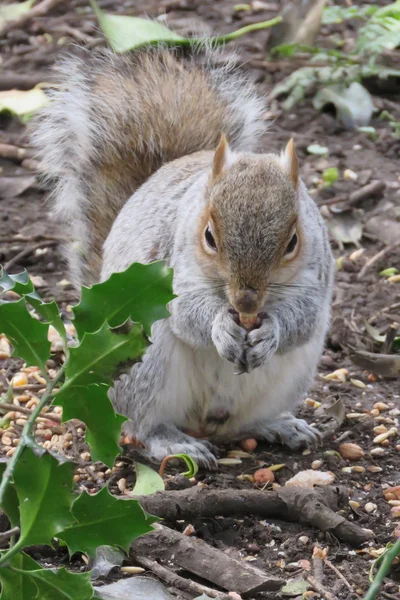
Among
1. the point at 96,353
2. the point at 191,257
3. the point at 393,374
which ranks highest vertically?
the point at 96,353

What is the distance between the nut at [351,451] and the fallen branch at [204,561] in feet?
2.20

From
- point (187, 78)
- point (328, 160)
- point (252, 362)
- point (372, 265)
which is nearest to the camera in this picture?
point (252, 362)

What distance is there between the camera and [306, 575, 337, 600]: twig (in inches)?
83.7

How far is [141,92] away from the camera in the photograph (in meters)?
3.43

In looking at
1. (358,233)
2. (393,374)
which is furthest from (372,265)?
(393,374)

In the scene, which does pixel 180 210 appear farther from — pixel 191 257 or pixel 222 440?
pixel 222 440

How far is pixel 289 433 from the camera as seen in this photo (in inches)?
116

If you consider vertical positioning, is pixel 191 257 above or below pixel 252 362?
above

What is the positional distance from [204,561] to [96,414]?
0.47 metres

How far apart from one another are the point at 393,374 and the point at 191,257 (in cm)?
91

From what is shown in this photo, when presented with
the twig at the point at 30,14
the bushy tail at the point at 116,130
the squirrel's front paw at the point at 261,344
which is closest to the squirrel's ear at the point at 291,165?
the squirrel's front paw at the point at 261,344

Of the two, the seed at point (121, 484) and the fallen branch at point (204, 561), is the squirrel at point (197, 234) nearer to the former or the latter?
the seed at point (121, 484)

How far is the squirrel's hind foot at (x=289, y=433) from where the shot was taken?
2.93m

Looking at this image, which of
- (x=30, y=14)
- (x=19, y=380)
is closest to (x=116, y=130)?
(x=19, y=380)
